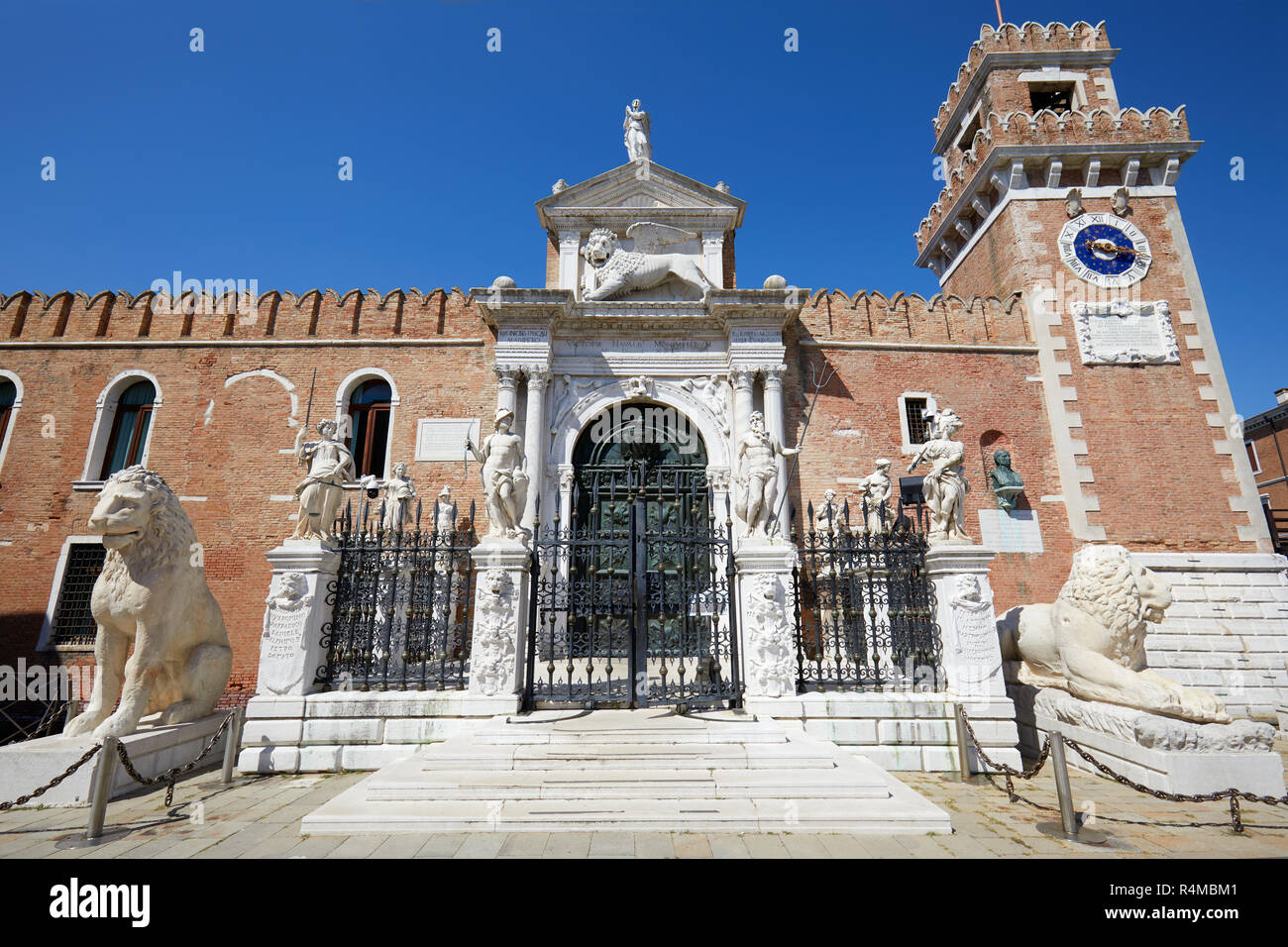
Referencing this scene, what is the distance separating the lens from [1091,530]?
1333 centimetres

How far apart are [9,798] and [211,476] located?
960 centimetres

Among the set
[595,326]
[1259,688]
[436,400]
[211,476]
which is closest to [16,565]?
[211,476]

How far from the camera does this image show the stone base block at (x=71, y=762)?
5527 mm

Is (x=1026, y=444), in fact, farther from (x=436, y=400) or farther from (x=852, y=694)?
(x=436, y=400)

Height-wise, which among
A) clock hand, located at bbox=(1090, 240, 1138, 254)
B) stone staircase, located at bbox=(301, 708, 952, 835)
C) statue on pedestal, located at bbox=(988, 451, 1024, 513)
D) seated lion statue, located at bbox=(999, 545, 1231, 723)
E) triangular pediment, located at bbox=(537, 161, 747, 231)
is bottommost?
stone staircase, located at bbox=(301, 708, 952, 835)

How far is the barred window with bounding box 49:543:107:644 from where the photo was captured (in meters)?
12.9

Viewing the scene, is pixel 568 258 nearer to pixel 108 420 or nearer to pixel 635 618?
pixel 635 618

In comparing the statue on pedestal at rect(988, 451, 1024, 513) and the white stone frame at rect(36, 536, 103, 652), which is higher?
the statue on pedestal at rect(988, 451, 1024, 513)

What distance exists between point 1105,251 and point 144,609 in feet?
64.1

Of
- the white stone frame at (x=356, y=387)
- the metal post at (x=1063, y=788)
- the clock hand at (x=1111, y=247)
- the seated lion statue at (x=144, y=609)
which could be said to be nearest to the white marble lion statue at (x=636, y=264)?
the white stone frame at (x=356, y=387)

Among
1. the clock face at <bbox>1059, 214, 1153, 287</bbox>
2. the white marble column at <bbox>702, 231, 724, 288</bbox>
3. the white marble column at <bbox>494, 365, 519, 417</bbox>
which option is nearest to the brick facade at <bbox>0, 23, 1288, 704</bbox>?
the clock face at <bbox>1059, 214, 1153, 287</bbox>

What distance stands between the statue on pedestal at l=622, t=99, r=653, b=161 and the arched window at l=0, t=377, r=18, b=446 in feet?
51.1

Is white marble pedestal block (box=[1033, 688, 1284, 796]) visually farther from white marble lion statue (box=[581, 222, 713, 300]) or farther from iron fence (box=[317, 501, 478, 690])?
white marble lion statue (box=[581, 222, 713, 300])

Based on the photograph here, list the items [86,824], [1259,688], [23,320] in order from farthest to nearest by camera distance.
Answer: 1. [23,320]
2. [1259,688]
3. [86,824]
